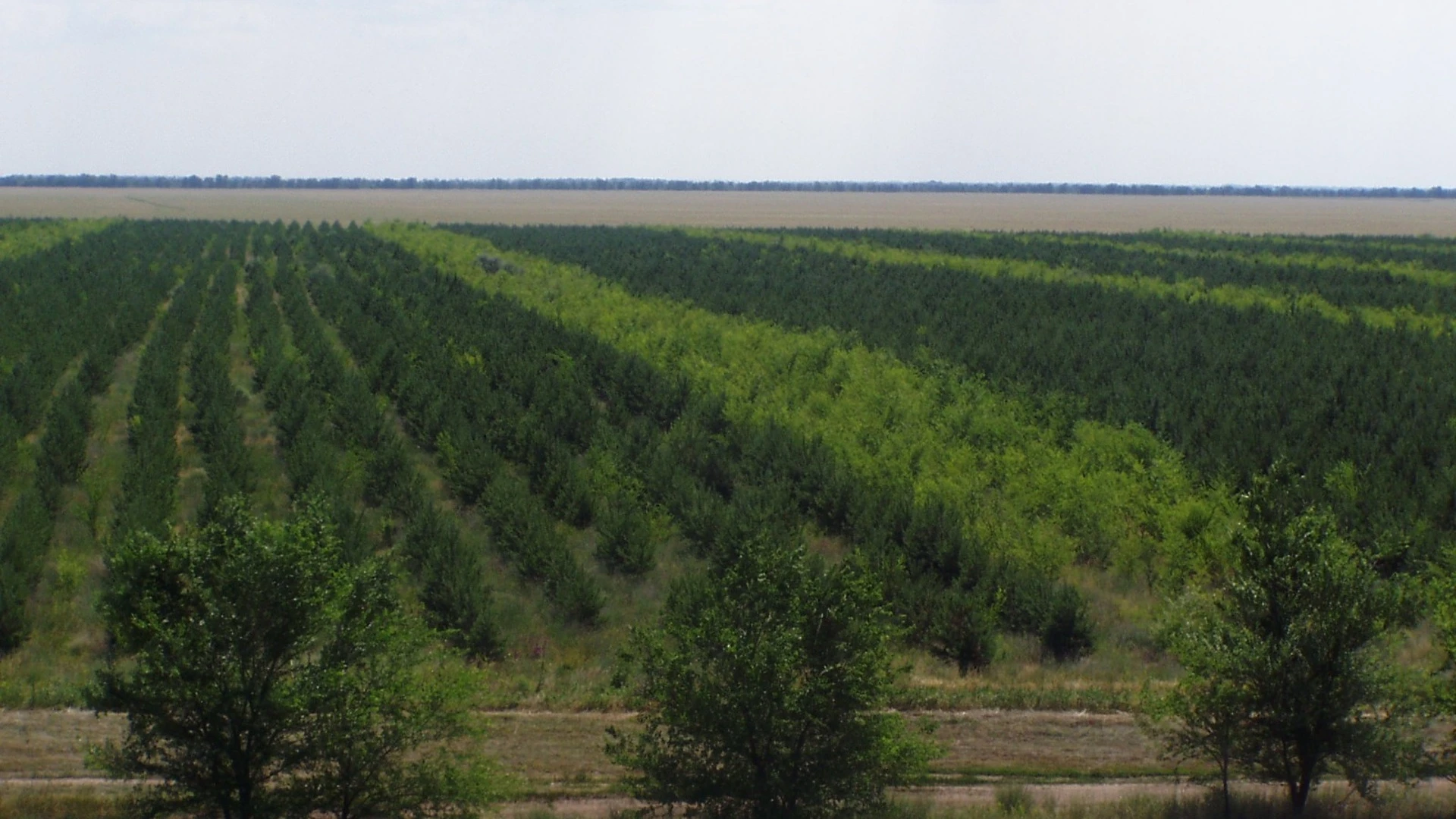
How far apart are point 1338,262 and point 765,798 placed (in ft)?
212

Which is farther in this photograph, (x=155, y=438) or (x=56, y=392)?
(x=56, y=392)

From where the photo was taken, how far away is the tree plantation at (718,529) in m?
10.6

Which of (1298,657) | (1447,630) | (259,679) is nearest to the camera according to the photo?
(259,679)

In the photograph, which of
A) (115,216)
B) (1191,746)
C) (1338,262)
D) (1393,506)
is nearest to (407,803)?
(1191,746)

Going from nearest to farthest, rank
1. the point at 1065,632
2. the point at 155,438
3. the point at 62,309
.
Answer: the point at 1065,632 → the point at 155,438 → the point at 62,309

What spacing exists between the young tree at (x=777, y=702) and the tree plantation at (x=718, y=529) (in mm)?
40

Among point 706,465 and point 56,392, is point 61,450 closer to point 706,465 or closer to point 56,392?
point 56,392

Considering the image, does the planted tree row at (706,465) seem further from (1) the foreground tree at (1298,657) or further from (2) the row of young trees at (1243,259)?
(2) the row of young trees at (1243,259)

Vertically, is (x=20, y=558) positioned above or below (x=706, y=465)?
below

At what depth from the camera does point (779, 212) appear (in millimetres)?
143125

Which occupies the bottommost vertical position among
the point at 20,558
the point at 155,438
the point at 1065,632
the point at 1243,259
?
the point at 1065,632

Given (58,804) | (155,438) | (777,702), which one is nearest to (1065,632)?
(777,702)

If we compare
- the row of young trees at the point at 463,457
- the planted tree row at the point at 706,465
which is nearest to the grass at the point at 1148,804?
the planted tree row at the point at 706,465

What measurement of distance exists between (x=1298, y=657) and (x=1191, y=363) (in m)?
24.7
